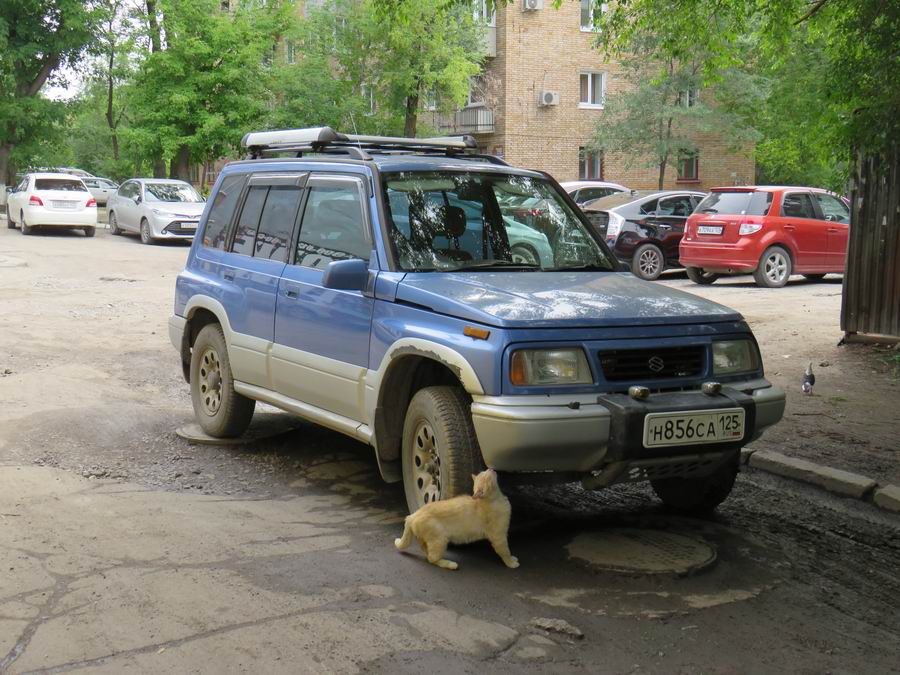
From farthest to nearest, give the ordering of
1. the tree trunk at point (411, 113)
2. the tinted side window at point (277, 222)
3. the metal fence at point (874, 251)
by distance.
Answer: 1. the tree trunk at point (411, 113)
2. the metal fence at point (874, 251)
3. the tinted side window at point (277, 222)

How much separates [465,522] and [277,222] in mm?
2854

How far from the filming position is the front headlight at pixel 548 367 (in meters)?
4.95

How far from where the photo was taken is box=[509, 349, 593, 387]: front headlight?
495 cm

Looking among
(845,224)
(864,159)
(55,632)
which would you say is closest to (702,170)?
(845,224)

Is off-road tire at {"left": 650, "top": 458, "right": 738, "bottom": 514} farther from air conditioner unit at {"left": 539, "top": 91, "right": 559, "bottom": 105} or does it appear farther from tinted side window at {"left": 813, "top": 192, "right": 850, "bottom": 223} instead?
air conditioner unit at {"left": 539, "top": 91, "right": 559, "bottom": 105}

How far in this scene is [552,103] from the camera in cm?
4297

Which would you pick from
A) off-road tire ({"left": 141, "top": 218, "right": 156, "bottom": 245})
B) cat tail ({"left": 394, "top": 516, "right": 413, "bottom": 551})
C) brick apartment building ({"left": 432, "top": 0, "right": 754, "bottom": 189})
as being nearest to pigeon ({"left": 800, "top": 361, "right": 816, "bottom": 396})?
cat tail ({"left": 394, "top": 516, "right": 413, "bottom": 551})

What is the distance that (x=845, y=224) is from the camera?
19500 mm

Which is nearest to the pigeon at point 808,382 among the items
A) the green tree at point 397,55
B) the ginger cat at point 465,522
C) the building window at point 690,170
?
the ginger cat at point 465,522

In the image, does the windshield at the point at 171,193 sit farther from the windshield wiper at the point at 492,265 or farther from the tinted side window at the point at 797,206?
the windshield wiper at the point at 492,265

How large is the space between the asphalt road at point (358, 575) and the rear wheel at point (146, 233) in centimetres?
2054

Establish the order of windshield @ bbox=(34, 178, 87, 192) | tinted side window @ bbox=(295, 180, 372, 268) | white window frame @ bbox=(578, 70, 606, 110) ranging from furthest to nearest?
1. white window frame @ bbox=(578, 70, 606, 110)
2. windshield @ bbox=(34, 178, 87, 192)
3. tinted side window @ bbox=(295, 180, 372, 268)

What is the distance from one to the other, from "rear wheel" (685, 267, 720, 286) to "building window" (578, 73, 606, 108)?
25.7 metres

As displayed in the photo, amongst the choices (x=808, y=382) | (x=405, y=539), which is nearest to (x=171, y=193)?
(x=808, y=382)
